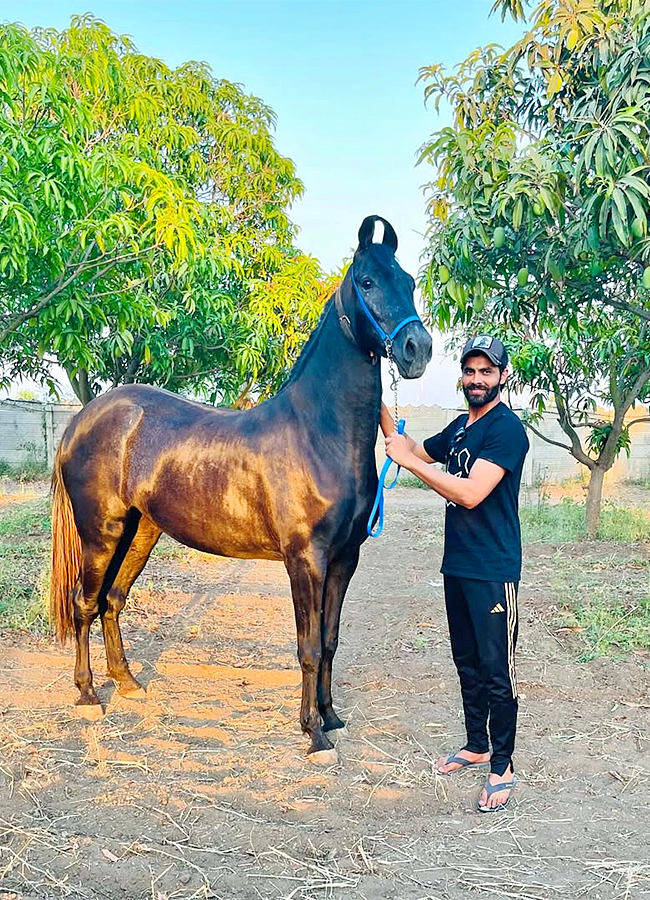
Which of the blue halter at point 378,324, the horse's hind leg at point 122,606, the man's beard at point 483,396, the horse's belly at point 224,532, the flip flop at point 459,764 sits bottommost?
the flip flop at point 459,764

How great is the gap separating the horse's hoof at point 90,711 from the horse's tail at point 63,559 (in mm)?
441

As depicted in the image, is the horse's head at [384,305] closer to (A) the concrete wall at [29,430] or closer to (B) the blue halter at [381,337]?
(B) the blue halter at [381,337]

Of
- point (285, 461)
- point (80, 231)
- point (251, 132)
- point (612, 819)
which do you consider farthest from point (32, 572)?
point (251, 132)

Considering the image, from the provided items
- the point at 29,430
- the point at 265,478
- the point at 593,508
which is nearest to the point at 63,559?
the point at 265,478

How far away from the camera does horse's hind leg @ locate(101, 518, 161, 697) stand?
12.1 ft

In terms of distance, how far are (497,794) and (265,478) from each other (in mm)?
1549

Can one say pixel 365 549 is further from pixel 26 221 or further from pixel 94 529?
pixel 26 221

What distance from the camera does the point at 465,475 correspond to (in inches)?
107

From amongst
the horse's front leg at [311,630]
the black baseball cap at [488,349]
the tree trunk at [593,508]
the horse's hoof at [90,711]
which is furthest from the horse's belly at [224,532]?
the tree trunk at [593,508]

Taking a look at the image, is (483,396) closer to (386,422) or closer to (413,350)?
(413,350)

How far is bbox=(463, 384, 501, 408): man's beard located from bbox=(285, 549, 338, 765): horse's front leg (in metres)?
0.91

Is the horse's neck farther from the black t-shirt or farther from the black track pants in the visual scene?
the black track pants

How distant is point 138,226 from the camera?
4.29 metres

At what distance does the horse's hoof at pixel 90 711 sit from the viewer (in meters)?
3.39
